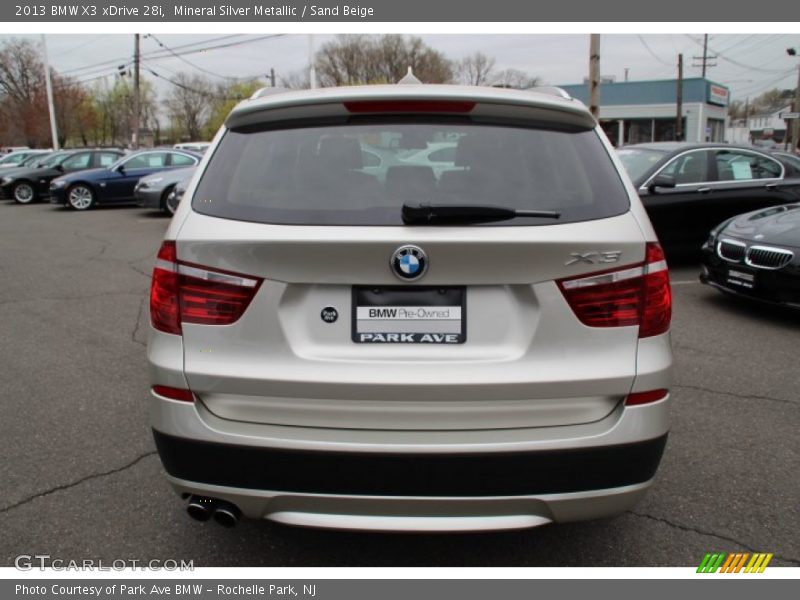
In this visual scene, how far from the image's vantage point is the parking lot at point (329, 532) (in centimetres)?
277

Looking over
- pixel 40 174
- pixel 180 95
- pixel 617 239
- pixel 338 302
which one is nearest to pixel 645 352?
pixel 617 239

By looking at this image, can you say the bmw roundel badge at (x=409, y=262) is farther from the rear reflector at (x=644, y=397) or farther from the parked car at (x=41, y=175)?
the parked car at (x=41, y=175)

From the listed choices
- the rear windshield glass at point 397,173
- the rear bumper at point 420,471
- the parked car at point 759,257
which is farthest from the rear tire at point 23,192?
the rear bumper at point 420,471

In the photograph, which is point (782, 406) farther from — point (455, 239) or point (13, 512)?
point (13, 512)

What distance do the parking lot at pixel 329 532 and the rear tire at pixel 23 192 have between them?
16.6 meters

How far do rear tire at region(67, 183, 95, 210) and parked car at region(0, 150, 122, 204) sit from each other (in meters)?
2.79

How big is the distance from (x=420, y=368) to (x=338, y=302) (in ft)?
1.11

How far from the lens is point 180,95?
8381 centimetres

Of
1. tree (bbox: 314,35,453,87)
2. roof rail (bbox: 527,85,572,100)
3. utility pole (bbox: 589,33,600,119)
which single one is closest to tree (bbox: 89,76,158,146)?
tree (bbox: 314,35,453,87)

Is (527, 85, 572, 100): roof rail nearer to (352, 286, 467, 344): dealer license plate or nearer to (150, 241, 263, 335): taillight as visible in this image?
(352, 286, 467, 344): dealer license plate

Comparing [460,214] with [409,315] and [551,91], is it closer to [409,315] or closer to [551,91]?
[409,315]

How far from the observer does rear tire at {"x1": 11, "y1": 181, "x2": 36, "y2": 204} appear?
20.5 m

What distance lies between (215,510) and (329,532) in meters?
0.68
